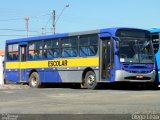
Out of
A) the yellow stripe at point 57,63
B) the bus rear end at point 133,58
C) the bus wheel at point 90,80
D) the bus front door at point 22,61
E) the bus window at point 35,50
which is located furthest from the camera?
the bus front door at point 22,61

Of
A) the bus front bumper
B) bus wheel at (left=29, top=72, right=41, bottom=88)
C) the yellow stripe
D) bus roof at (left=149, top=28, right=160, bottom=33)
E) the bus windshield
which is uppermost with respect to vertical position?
bus roof at (left=149, top=28, right=160, bottom=33)

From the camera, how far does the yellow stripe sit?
26547mm

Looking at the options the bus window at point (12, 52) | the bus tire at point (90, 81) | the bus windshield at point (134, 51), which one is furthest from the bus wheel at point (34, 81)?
the bus windshield at point (134, 51)

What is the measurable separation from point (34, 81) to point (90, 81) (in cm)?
543

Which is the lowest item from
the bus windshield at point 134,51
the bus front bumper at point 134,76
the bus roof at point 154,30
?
the bus front bumper at point 134,76

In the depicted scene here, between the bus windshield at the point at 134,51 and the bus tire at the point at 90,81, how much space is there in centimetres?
198

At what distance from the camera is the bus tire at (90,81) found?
26.3 meters

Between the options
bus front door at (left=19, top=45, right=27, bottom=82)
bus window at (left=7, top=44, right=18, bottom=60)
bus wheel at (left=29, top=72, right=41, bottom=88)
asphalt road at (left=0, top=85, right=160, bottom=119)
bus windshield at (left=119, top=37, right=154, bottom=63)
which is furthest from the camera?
bus window at (left=7, top=44, right=18, bottom=60)

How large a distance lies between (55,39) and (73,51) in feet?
6.45

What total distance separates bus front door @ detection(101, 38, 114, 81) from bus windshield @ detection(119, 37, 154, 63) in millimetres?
548

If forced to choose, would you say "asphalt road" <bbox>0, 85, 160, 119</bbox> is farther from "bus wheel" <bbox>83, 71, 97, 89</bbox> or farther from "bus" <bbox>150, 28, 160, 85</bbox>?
"bus" <bbox>150, 28, 160, 85</bbox>

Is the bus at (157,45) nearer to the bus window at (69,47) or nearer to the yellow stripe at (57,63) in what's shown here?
the yellow stripe at (57,63)

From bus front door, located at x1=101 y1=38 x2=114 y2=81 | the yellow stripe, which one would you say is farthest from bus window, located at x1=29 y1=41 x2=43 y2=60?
bus front door, located at x1=101 y1=38 x2=114 y2=81

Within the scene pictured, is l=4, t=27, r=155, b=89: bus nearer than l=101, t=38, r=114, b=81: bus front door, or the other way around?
l=4, t=27, r=155, b=89: bus
